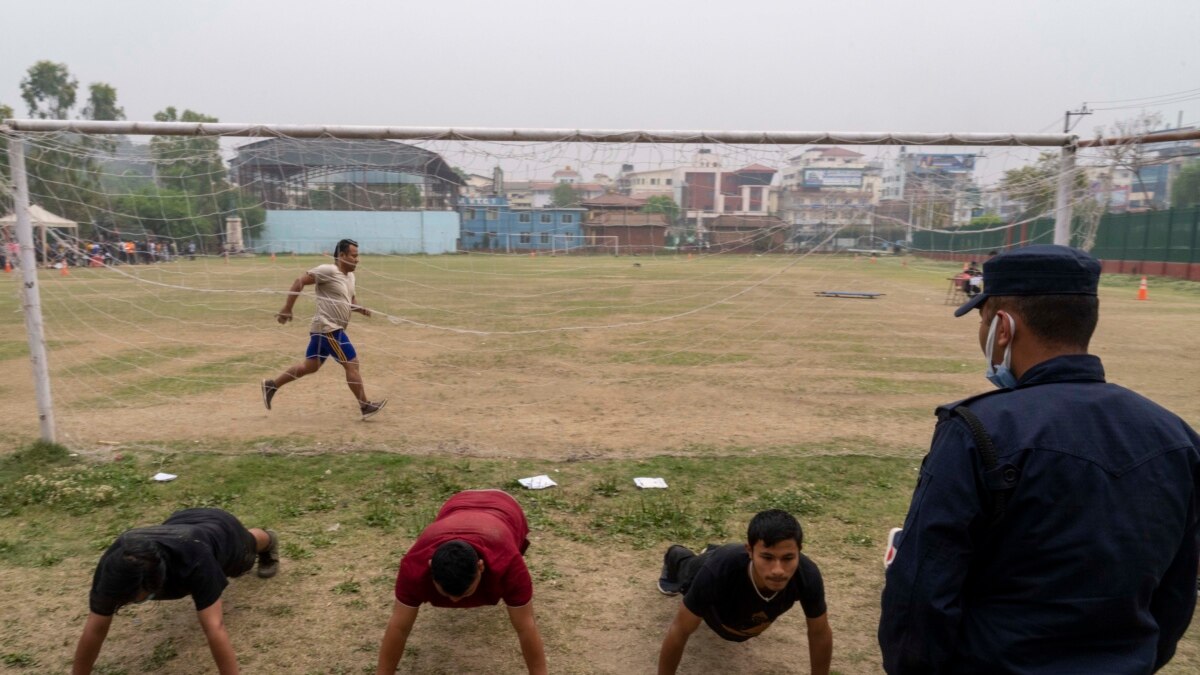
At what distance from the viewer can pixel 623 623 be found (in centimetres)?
376

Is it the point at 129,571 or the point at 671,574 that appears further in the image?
the point at 671,574

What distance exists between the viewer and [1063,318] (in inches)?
63.1

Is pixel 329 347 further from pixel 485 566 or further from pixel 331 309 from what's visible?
pixel 485 566

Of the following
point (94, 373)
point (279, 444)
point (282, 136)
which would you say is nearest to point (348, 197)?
point (282, 136)

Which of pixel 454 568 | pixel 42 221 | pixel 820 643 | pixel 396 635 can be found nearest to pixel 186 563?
pixel 396 635

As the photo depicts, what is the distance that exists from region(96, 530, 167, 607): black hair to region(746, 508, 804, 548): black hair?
7.80 ft

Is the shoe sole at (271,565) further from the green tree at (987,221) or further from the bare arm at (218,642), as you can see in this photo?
the green tree at (987,221)

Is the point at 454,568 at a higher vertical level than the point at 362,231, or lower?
lower

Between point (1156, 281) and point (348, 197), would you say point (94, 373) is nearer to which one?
point (348, 197)

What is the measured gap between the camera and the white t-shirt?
707 centimetres

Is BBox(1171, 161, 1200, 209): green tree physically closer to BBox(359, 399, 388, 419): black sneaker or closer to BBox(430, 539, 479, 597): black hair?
BBox(359, 399, 388, 419): black sneaker

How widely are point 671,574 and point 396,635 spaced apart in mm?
1552

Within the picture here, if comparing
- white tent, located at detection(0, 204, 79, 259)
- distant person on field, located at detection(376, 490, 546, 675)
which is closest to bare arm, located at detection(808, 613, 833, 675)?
distant person on field, located at detection(376, 490, 546, 675)

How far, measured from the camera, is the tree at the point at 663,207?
6852mm
